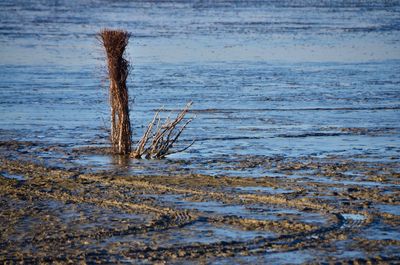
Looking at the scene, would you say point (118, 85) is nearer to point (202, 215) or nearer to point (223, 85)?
point (202, 215)

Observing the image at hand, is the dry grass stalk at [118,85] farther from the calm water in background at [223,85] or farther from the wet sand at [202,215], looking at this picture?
the wet sand at [202,215]

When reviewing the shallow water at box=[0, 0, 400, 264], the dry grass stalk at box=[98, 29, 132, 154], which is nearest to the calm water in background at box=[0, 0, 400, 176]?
the shallow water at box=[0, 0, 400, 264]

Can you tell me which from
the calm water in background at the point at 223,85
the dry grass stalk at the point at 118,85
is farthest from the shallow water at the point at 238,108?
the dry grass stalk at the point at 118,85

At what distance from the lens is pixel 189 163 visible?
12641 millimetres

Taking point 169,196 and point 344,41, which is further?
point 344,41

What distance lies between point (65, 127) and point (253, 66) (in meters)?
12.5

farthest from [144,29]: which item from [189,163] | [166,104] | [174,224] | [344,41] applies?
[174,224]

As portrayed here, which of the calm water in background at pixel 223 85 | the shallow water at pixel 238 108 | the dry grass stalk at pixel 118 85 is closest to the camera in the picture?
the shallow water at pixel 238 108

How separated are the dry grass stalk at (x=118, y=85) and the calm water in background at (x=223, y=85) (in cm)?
25

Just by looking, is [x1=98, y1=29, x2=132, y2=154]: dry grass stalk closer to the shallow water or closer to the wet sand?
the shallow water

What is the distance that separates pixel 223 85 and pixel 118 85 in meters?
10.1

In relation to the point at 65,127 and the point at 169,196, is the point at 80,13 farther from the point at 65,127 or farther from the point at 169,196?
the point at 169,196

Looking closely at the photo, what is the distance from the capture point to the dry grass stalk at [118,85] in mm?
12828

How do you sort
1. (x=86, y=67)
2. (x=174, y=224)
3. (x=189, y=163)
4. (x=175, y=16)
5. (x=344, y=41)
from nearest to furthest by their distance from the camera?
(x=174, y=224) < (x=189, y=163) < (x=86, y=67) < (x=344, y=41) < (x=175, y=16)
